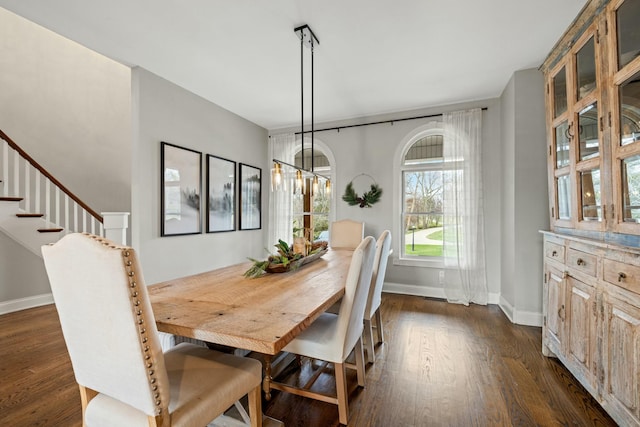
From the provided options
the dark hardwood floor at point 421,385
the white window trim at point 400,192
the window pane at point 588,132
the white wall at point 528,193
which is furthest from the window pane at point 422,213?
the window pane at point 588,132

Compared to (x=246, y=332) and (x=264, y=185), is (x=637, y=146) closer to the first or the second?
(x=246, y=332)

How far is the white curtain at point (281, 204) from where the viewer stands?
4.79m

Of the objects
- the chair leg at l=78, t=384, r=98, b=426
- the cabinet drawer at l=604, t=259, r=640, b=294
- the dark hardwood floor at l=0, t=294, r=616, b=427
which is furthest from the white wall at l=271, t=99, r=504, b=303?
the chair leg at l=78, t=384, r=98, b=426

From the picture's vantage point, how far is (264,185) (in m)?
4.96

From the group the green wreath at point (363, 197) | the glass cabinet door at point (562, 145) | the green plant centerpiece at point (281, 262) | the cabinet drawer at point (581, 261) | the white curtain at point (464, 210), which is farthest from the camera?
the green wreath at point (363, 197)

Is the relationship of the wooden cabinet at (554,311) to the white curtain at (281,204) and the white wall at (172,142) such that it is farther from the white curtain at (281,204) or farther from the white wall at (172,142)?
the white wall at (172,142)

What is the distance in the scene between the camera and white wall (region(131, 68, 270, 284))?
2990 millimetres

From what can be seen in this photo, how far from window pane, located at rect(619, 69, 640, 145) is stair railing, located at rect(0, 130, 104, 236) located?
5.24m

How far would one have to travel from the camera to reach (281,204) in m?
4.82

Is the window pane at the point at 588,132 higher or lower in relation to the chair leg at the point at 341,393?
higher

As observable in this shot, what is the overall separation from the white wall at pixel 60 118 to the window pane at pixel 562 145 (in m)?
5.72

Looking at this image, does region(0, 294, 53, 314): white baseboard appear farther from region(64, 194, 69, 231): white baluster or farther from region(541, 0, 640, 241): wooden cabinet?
region(541, 0, 640, 241): wooden cabinet

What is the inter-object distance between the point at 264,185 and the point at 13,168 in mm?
3176

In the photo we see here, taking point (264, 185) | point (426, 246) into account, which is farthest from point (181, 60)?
point (426, 246)
